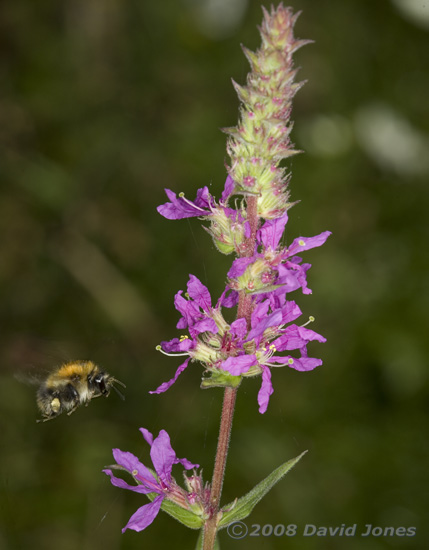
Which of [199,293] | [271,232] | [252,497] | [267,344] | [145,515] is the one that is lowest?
[145,515]

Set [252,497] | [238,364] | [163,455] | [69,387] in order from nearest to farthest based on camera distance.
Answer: [238,364] → [252,497] → [163,455] → [69,387]

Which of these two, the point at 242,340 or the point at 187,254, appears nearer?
the point at 242,340

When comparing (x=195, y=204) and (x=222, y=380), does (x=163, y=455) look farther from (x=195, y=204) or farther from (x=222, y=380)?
(x=195, y=204)

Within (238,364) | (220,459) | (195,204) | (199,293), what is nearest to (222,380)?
(238,364)

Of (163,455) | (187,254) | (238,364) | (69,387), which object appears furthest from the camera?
(187,254)

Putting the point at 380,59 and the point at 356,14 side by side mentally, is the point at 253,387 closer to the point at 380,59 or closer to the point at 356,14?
the point at 380,59

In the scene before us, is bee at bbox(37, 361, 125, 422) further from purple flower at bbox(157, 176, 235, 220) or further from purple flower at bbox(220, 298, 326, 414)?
purple flower at bbox(157, 176, 235, 220)

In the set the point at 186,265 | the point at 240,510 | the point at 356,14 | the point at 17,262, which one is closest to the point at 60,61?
the point at 17,262

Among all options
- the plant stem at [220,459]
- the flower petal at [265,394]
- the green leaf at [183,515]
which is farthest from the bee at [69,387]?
the flower petal at [265,394]
